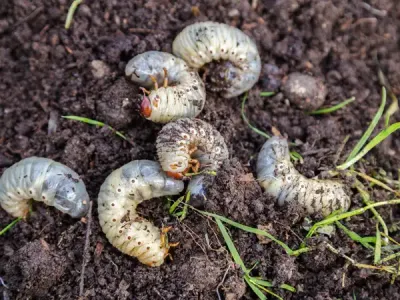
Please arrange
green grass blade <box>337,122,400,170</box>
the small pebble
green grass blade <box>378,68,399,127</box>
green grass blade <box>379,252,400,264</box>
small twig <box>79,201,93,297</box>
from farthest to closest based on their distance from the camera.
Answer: green grass blade <box>378,68,399,127</box> < the small pebble < green grass blade <box>337,122,400,170</box> < green grass blade <box>379,252,400,264</box> < small twig <box>79,201,93,297</box>

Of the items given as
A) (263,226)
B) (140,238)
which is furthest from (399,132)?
(140,238)

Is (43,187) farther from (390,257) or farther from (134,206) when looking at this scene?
(390,257)

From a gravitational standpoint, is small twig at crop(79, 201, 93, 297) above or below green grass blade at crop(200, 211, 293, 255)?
below

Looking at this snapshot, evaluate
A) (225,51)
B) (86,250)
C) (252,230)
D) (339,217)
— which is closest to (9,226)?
(86,250)

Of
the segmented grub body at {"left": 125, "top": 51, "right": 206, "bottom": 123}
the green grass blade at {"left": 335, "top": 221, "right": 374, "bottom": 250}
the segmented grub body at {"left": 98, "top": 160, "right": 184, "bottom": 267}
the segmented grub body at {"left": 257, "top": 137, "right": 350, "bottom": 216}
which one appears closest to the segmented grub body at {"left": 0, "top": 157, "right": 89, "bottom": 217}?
the segmented grub body at {"left": 98, "top": 160, "right": 184, "bottom": 267}

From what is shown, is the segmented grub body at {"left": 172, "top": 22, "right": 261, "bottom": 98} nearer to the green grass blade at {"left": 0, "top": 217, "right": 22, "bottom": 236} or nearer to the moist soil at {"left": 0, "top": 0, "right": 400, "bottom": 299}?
the moist soil at {"left": 0, "top": 0, "right": 400, "bottom": 299}

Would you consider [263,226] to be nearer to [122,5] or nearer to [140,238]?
[140,238]
